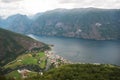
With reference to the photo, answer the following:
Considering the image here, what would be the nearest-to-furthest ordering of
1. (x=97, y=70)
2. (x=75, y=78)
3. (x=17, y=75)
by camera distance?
(x=75, y=78), (x=97, y=70), (x=17, y=75)

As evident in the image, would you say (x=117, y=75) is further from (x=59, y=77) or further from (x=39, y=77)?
(x=39, y=77)

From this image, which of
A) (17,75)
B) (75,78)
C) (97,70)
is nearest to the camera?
(75,78)

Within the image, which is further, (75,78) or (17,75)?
(17,75)

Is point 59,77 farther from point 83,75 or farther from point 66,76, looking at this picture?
A: point 83,75

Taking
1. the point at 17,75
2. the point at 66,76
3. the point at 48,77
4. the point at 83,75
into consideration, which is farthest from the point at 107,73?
the point at 17,75

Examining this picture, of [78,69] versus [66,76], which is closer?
[66,76]

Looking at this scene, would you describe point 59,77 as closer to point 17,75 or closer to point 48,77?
point 48,77

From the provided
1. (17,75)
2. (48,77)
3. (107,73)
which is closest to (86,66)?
(107,73)
